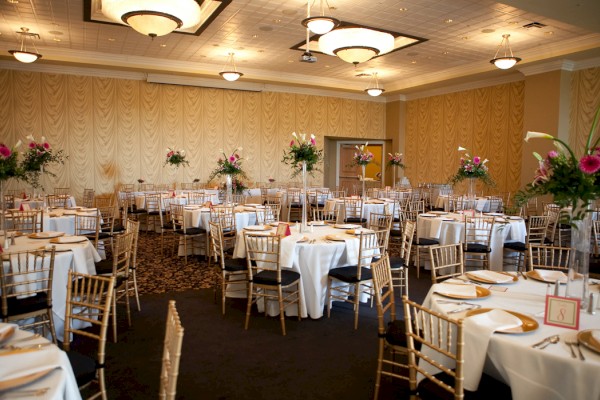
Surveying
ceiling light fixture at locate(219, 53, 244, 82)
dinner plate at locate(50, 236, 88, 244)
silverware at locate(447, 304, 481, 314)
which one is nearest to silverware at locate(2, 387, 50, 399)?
silverware at locate(447, 304, 481, 314)

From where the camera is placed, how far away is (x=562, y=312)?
91.6 inches

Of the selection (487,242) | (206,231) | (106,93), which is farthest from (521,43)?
(106,93)

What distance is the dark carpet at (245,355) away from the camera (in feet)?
10.9

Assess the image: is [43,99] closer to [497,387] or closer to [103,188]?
[103,188]

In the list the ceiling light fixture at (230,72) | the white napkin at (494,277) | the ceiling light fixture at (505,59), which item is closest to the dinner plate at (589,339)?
the white napkin at (494,277)

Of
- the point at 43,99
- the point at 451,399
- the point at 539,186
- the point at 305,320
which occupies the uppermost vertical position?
the point at 43,99

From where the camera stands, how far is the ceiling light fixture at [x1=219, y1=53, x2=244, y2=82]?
10641mm

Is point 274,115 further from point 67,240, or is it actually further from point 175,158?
point 67,240

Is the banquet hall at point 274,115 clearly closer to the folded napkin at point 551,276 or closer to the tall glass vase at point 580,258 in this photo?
the tall glass vase at point 580,258

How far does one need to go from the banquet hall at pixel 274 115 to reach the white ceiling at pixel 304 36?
0.06 m

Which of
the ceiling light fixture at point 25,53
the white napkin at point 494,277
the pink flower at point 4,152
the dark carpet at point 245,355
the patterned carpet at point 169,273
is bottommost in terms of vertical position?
the dark carpet at point 245,355

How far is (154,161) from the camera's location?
13383 millimetres

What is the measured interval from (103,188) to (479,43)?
35.3ft

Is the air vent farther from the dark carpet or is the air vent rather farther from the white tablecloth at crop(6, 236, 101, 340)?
the white tablecloth at crop(6, 236, 101, 340)
